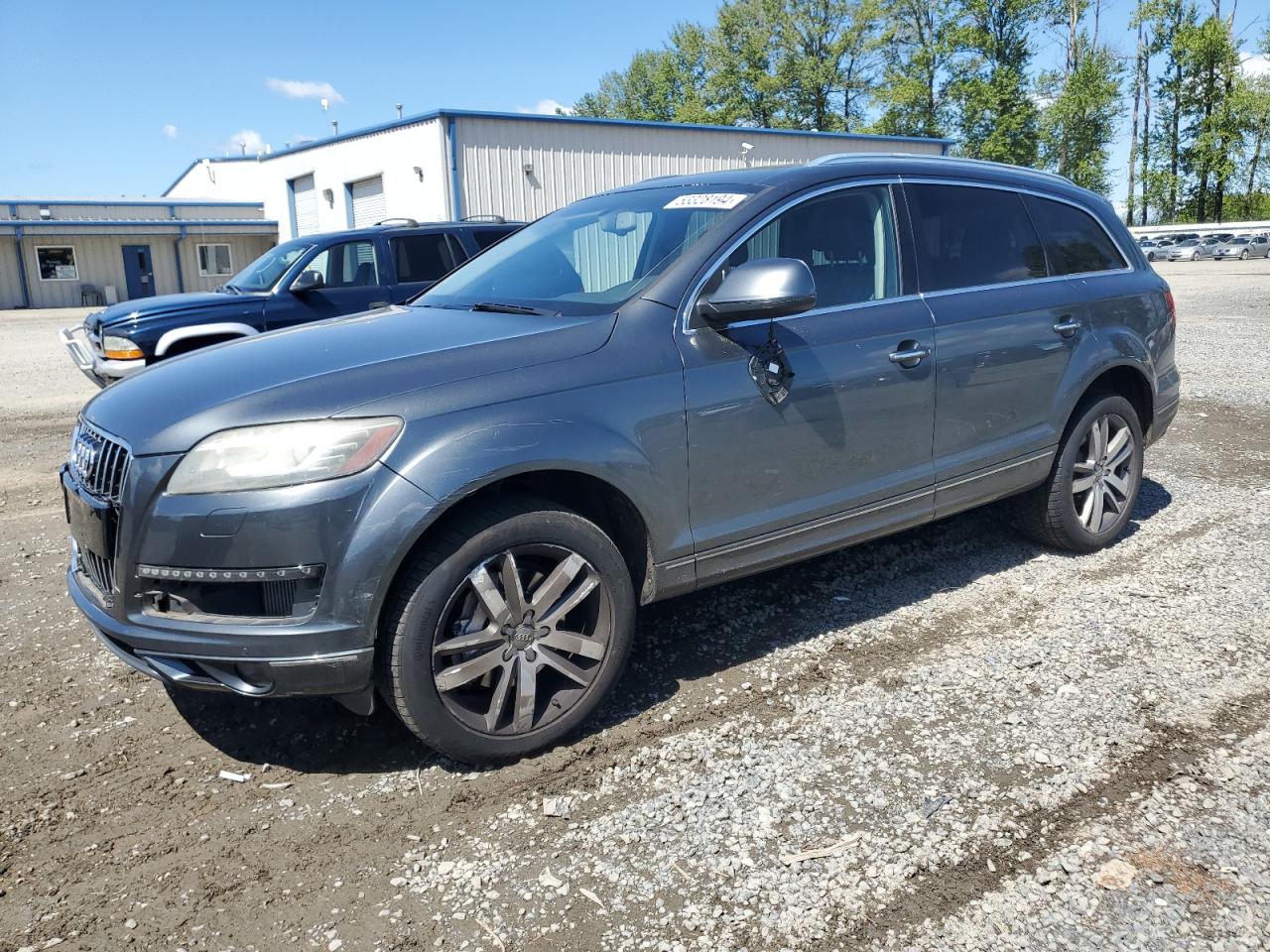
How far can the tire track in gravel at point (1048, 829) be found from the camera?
236 centimetres

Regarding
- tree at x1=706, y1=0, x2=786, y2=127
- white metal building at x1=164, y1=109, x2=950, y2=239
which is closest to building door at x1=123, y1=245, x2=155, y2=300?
white metal building at x1=164, y1=109, x2=950, y2=239

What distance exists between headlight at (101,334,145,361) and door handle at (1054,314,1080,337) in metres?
7.18

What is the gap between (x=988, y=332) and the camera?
420 centimetres

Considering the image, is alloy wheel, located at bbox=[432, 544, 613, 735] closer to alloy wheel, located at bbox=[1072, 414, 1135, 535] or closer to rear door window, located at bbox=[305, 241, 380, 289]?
alloy wheel, located at bbox=[1072, 414, 1135, 535]

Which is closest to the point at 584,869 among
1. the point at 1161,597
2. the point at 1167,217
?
the point at 1161,597

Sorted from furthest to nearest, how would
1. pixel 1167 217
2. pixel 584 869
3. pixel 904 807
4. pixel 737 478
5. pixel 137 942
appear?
pixel 1167 217 < pixel 737 478 < pixel 904 807 < pixel 584 869 < pixel 137 942

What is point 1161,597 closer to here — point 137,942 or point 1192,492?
point 1192,492

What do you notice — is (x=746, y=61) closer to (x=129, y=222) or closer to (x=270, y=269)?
(x=129, y=222)

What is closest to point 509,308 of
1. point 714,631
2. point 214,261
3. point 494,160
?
point 714,631

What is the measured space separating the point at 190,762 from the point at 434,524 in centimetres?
123

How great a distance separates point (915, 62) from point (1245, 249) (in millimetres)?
19944

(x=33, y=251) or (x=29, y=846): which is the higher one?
(x=33, y=251)

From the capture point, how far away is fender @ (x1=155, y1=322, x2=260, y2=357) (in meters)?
8.03

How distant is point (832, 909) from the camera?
7.89 ft
